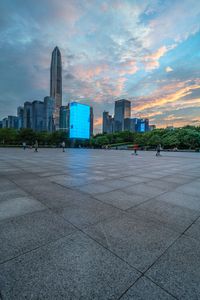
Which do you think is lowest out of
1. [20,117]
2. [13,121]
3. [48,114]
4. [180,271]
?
[180,271]

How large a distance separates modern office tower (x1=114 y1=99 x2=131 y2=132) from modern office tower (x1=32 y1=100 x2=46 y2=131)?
80554 millimetres

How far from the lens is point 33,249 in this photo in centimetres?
221

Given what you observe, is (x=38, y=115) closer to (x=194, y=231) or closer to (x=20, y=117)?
(x=20, y=117)

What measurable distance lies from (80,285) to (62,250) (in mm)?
623

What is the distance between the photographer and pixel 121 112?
18725cm

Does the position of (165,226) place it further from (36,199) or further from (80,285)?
(36,199)

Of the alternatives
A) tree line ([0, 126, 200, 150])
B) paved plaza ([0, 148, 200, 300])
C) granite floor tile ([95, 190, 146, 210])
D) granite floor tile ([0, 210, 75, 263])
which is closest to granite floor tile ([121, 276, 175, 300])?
paved plaza ([0, 148, 200, 300])

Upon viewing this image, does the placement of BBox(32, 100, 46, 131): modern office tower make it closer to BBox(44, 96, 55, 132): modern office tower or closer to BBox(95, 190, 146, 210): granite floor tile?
BBox(44, 96, 55, 132): modern office tower

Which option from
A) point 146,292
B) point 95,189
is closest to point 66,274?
point 146,292

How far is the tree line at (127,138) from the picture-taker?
47.4 metres

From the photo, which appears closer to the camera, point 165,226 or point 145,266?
point 145,266

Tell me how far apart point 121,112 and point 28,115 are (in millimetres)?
101357

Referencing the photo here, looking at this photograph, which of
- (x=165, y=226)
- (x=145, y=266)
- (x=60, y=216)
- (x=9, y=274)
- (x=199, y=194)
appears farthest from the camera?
Answer: (x=199, y=194)

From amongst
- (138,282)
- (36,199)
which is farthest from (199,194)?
(36,199)
